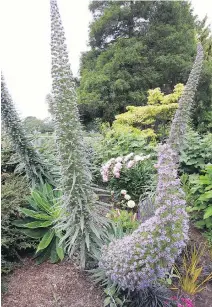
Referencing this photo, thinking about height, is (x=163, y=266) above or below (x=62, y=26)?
below

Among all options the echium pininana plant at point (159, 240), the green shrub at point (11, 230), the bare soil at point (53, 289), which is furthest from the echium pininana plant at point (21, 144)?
the echium pininana plant at point (159, 240)

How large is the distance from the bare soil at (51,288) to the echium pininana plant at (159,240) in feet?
1.25

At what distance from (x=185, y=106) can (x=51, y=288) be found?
2310 millimetres

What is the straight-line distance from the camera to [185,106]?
337 centimetres

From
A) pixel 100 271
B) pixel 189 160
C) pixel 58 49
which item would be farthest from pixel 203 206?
pixel 58 49

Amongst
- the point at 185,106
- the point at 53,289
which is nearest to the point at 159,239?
the point at 53,289

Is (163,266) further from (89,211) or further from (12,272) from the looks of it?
(12,272)

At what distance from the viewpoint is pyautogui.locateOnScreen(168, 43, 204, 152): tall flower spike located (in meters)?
3.25

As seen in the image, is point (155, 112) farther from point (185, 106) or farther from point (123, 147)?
point (185, 106)

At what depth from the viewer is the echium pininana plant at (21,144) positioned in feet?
9.77

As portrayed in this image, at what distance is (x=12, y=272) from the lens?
2707 millimetres

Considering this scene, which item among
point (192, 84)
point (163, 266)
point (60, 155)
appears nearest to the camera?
point (163, 266)

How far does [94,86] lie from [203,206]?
31.5 feet

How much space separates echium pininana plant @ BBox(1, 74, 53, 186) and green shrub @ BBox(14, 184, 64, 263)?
370 mm
